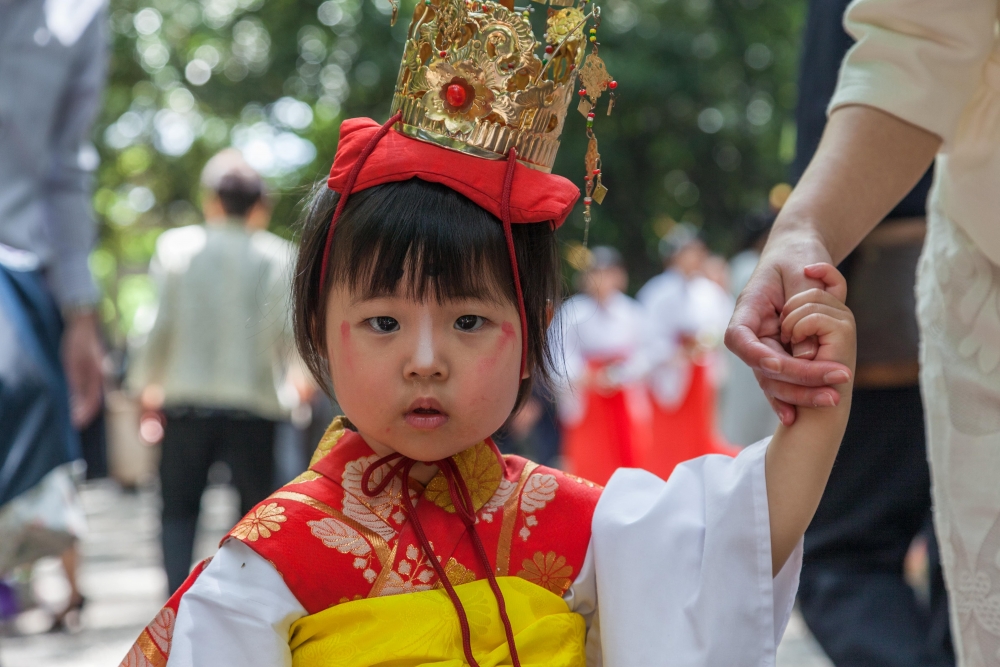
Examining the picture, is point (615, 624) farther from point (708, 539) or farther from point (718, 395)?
point (718, 395)

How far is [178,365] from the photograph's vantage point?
15.1 feet

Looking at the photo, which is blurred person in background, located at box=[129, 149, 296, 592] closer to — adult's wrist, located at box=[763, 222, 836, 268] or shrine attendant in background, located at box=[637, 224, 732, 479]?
adult's wrist, located at box=[763, 222, 836, 268]

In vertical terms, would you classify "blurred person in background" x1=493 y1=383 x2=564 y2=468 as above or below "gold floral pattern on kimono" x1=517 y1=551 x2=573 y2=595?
below

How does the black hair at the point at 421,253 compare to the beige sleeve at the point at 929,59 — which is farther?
the beige sleeve at the point at 929,59

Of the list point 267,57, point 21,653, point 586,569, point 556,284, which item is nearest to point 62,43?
point 556,284

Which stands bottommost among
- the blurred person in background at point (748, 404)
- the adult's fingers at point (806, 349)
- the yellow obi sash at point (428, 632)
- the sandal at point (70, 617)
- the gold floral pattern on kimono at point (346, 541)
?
the sandal at point (70, 617)

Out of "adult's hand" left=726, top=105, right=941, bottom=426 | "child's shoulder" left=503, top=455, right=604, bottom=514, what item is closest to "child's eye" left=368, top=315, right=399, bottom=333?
"child's shoulder" left=503, top=455, right=604, bottom=514

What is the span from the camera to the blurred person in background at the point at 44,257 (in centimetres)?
277

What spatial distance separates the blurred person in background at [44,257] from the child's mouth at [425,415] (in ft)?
4.92

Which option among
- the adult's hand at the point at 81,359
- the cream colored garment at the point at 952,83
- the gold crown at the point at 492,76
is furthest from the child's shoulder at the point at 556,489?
the adult's hand at the point at 81,359

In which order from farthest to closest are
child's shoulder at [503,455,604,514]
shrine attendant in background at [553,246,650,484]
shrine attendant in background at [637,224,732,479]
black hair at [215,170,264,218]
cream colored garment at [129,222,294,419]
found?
shrine attendant in background at [553,246,650,484], shrine attendant in background at [637,224,732,479], black hair at [215,170,264,218], cream colored garment at [129,222,294,419], child's shoulder at [503,455,604,514]

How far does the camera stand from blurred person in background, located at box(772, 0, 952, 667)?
2.78 metres

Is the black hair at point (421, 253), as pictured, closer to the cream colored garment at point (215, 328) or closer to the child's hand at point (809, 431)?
the child's hand at point (809, 431)

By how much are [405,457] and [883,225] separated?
1.62m
